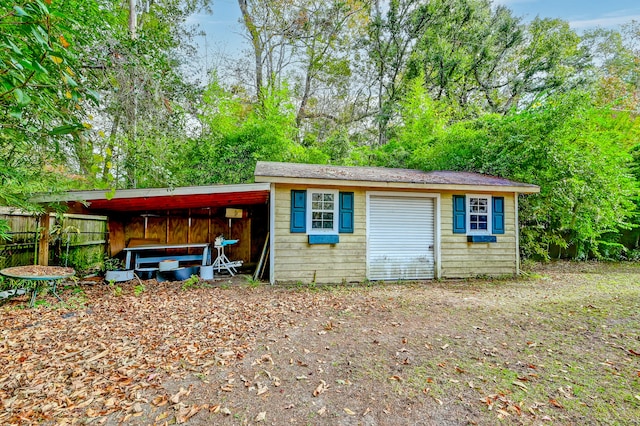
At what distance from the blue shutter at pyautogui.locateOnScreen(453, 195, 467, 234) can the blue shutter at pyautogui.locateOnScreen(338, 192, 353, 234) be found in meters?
2.71

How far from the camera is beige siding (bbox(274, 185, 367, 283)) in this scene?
21.3 ft

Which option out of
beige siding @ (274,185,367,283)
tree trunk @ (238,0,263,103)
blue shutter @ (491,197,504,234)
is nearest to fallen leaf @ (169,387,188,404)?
beige siding @ (274,185,367,283)

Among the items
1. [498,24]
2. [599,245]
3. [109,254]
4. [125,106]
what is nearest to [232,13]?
[125,106]

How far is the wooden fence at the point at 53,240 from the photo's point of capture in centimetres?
557

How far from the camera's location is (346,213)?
6840 millimetres

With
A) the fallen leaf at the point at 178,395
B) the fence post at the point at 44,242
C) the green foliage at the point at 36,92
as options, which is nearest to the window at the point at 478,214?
the fallen leaf at the point at 178,395

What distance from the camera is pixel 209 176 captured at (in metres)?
9.98

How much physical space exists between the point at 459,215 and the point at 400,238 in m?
1.64

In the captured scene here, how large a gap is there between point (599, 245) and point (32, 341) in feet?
49.5

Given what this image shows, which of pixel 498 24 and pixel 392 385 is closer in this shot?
pixel 392 385

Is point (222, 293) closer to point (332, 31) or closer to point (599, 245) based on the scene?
point (599, 245)

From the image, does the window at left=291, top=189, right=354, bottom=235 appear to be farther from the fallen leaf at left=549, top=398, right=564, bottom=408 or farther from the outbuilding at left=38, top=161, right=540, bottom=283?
the fallen leaf at left=549, top=398, right=564, bottom=408

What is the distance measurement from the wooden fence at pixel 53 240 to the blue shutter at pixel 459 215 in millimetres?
8452

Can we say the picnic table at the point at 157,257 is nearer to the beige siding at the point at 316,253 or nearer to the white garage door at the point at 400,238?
the beige siding at the point at 316,253
